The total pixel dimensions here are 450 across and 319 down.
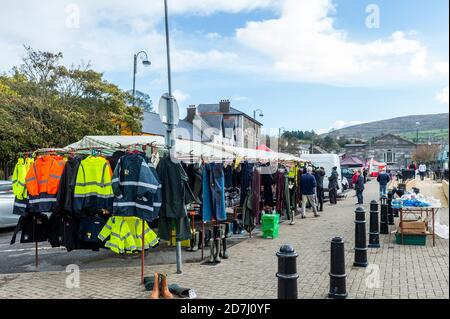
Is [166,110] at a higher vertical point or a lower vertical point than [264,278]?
higher

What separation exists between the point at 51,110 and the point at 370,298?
22.4 meters

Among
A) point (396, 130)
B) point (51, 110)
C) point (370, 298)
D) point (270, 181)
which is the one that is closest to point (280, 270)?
point (370, 298)

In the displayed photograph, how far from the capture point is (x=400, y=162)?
4336 inches

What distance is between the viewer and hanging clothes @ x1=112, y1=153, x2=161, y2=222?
21.1 feet

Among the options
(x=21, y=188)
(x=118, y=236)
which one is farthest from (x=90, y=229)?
(x=21, y=188)

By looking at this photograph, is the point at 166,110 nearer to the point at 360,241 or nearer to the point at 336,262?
the point at 336,262

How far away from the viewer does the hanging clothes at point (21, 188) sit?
743 cm

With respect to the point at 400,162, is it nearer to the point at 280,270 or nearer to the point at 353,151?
the point at 353,151

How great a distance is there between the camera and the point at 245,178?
10.5 meters

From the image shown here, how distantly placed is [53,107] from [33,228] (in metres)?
18.3

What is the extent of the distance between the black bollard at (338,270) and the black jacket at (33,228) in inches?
201

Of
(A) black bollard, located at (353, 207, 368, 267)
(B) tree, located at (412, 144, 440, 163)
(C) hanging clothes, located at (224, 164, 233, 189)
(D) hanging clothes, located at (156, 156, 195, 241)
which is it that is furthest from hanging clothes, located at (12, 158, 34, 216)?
(B) tree, located at (412, 144, 440, 163)

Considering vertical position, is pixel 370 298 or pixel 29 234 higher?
pixel 29 234

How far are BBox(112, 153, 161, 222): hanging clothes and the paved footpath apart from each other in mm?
1163
